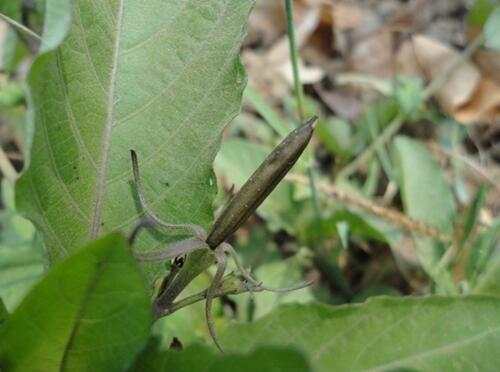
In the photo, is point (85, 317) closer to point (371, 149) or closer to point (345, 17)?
point (371, 149)

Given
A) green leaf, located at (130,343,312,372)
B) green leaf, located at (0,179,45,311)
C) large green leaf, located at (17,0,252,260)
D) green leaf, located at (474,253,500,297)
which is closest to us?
green leaf, located at (130,343,312,372)

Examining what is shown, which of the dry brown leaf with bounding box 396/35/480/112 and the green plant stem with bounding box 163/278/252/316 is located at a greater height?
the green plant stem with bounding box 163/278/252/316

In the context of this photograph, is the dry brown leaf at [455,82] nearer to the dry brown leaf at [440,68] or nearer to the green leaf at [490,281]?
the dry brown leaf at [440,68]

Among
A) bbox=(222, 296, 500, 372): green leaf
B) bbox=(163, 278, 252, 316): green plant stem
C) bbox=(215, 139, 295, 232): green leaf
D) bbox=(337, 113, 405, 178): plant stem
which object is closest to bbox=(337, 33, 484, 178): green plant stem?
bbox=(337, 113, 405, 178): plant stem

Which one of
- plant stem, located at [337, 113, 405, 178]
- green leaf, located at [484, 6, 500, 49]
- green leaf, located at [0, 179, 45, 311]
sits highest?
green leaf, located at [484, 6, 500, 49]

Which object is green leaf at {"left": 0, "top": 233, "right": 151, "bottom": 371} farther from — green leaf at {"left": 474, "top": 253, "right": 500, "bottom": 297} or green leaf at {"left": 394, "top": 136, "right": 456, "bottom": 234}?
green leaf at {"left": 394, "top": 136, "right": 456, "bottom": 234}

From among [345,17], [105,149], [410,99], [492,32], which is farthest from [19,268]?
[345,17]
